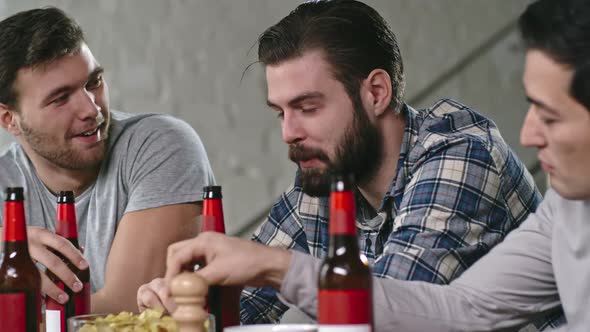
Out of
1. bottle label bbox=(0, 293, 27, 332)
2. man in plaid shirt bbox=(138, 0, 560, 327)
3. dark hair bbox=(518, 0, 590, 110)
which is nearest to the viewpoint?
dark hair bbox=(518, 0, 590, 110)

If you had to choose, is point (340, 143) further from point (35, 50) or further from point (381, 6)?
point (381, 6)

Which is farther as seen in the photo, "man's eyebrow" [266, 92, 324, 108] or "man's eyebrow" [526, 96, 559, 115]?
"man's eyebrow" [266, 92, 324, 108]

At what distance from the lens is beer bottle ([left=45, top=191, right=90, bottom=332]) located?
1401 mm

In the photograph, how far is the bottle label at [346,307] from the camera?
0.90 meters

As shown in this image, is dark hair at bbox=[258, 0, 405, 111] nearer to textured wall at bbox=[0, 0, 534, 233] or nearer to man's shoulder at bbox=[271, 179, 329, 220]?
man's shoulder at bbox=[271, 179, 329, 220]

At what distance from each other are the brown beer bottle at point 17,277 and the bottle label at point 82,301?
0.13m

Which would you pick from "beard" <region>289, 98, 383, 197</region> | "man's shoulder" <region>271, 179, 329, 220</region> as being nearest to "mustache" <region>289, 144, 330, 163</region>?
"beard" <region>289, 98, 383, 197</region>

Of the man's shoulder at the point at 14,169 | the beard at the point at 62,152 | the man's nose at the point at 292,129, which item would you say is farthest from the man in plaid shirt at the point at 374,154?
the man's shoulder at the point at 14,169

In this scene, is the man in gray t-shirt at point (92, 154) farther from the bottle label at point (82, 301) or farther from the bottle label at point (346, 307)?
the bottle label at point (346, 307)

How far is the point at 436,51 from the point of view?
3.53 meters

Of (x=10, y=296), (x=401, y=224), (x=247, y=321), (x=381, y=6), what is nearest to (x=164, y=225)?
(x=247, y=321)

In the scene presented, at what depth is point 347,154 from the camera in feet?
5.97

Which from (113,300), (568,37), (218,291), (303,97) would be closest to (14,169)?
(113,300)

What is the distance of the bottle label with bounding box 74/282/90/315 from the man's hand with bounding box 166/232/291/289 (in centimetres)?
37
